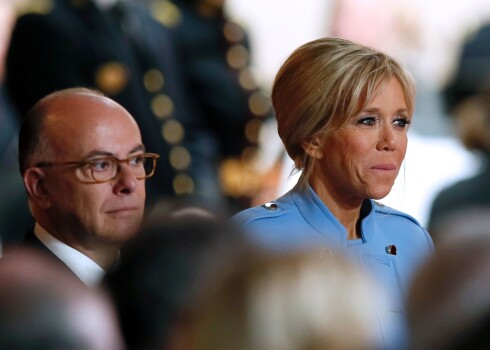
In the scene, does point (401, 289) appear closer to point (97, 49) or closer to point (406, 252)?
point (406, 252)

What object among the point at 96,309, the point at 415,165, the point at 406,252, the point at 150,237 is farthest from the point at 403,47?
the point at 96,309

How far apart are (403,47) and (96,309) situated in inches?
209

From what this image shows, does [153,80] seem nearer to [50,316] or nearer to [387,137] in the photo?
[387,137]

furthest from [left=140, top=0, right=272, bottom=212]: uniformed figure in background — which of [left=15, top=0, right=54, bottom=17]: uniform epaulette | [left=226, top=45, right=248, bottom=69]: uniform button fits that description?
[left=15, top=0, right=54, bottom=17]: uniform epaulette

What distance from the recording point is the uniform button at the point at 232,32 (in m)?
5.61

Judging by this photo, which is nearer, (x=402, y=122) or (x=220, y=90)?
(x=402, y=122)

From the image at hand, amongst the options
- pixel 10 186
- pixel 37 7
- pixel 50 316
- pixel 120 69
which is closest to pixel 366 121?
pixel 50 316

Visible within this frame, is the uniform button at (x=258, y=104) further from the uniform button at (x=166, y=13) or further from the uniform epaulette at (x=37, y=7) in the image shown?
the uniform epaulette at (x=37, y=7)

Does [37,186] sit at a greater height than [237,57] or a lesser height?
lesser

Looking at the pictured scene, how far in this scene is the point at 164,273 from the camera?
6.42 ft

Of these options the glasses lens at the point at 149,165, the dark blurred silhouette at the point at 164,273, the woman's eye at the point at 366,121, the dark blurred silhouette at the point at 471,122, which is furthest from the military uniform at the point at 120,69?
the dark blurred silhouette at the point at 164,273

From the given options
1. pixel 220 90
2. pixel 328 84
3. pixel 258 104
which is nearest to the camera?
pixel 328 84

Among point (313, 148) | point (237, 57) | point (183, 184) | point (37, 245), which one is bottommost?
point (183, 184)

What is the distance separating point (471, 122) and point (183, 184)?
1022mm
